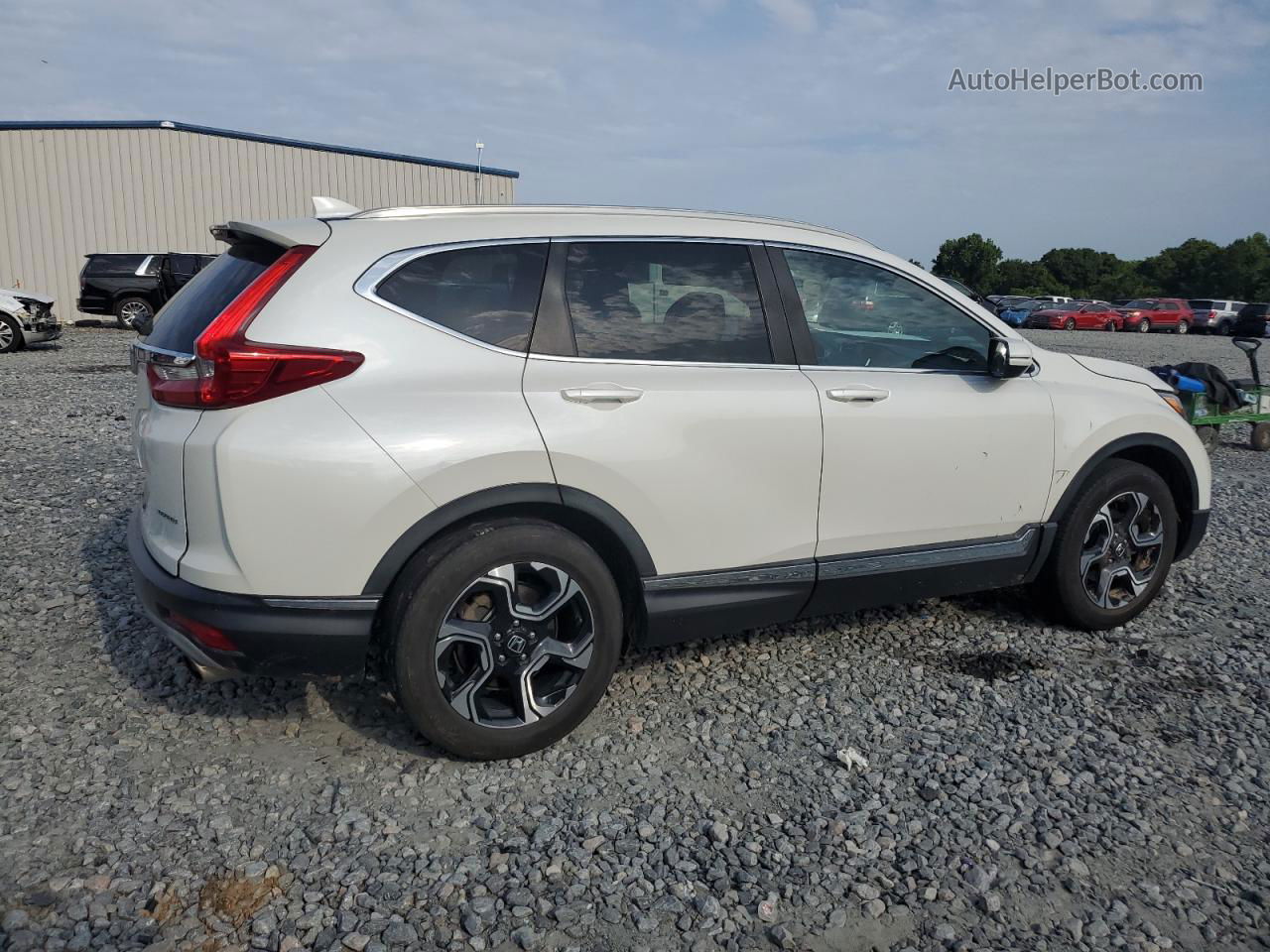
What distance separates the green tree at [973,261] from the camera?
82.5 meters

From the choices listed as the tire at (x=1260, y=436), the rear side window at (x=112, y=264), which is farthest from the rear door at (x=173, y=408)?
the rear side window at (x=112, y=264)

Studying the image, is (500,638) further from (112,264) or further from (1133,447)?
(112,264)

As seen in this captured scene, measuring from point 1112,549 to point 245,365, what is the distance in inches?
146

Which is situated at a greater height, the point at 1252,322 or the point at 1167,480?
the point at 1252,322

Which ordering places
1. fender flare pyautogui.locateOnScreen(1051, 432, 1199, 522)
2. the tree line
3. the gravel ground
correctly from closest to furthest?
the gravel ground, fender flare pyautogui.locateOnScreen(1051, 432, 1199, 522), the tree line

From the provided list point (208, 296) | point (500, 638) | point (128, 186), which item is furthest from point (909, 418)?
point (128, 186)

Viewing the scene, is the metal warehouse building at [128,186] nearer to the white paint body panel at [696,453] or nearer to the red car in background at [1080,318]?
the white paint body panel at [696,453]

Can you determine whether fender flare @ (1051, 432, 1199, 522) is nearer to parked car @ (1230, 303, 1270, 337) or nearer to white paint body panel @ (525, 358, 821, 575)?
white paint body panel @ (525, 358, 821, 575)

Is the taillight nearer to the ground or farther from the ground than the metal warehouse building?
nearer to the ground

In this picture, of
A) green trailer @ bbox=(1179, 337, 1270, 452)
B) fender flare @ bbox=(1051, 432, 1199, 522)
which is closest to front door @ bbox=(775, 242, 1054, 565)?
fender flare @ bbox=(1051, 432, 1199, 522)

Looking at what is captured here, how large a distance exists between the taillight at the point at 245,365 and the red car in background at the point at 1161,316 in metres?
44.3

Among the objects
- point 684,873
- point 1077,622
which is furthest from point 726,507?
point 1077,622

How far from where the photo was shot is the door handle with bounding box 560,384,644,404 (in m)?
3.27

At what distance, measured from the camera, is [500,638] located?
323cm
